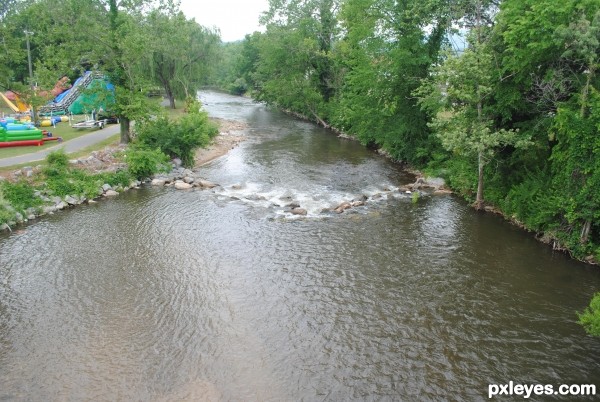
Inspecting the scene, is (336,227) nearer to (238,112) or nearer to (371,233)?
(371,233)

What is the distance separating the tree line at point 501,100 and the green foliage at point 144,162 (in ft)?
53.2

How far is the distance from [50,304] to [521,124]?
20268 millimetres

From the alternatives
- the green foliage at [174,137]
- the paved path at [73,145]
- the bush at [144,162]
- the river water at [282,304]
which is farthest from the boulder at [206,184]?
the paved path at [73,145]

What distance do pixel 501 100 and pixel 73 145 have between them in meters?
25.8

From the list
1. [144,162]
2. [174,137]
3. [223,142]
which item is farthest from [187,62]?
[144,162]

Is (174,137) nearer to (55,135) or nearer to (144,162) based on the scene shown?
(144,162)

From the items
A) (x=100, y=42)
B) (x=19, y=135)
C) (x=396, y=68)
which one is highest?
(x=100, y=42)

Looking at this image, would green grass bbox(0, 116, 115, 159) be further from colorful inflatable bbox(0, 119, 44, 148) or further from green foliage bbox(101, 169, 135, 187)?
green foliage bbox(101, 169, 135, 187)

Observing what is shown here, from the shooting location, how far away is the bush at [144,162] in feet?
84.2

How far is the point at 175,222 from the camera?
20.1 meters

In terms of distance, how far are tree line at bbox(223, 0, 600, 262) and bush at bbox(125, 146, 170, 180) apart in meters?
16.2

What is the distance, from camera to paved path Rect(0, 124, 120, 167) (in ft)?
78.2

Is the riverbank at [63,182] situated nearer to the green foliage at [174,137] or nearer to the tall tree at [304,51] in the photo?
the green foliage at [174,137]

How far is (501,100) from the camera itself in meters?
19.5
